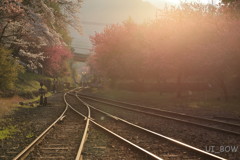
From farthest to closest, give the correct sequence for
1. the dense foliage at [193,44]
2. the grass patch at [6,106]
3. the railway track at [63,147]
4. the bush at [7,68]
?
the dense foliage at [193,44] < the bush at [7,68] < the grass patch at [6,106] < the railway track at [63,147]

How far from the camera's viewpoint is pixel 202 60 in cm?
2319

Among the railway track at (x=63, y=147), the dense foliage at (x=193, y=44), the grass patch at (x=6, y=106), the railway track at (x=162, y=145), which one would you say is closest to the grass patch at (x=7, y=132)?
the railway track at (x=63, y=147)

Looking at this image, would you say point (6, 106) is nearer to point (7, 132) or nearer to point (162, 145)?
point (7, 132)

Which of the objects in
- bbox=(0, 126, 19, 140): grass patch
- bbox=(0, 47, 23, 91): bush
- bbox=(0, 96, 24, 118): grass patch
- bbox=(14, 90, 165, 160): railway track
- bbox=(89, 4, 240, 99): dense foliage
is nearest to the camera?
bbox=(14, 90, 165, 160): railway track

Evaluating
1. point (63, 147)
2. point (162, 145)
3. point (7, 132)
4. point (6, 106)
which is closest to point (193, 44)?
point (6, 106)

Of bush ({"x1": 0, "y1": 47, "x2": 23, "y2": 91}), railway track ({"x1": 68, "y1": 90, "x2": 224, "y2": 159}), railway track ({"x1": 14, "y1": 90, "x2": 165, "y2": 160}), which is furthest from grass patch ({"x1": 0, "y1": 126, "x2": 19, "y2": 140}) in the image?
bush ({"x1": 0, "y1": 47, "x2": 23, "y2": 91})

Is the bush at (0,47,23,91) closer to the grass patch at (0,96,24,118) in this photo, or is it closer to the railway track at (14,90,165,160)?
the grass patch at (0,96,24,118)

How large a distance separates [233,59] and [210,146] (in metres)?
16.6

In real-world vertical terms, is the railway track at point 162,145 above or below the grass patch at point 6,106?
above

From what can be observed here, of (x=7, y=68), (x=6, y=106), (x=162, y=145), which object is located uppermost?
(x=7, y=68)

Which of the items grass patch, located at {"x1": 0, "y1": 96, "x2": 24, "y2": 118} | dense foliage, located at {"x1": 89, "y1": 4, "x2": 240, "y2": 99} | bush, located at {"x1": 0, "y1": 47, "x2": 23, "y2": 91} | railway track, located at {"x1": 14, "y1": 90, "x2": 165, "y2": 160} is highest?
dense foliage, located at {"x1": 89, "y1": 4, "x2": 240, "y2": 99}

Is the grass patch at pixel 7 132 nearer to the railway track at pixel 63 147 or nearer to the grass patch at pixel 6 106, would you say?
the railway track at pixel 63 147

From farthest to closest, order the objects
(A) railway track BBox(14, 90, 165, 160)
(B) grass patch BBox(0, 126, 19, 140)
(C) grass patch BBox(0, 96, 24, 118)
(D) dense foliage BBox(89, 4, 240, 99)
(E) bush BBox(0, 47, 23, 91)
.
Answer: (D) dense foliage BBox(89, 4, 240, 99)
(E) bush BBox(0, 47, 23, 91)
(C) grass patch BBox(0, 96, 24, 118)
(B) grass patch BBox(0, 126, 19, 140)
(A) railway track BBox(14, 90, 165, 160)

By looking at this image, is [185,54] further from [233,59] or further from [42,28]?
[42,28]
